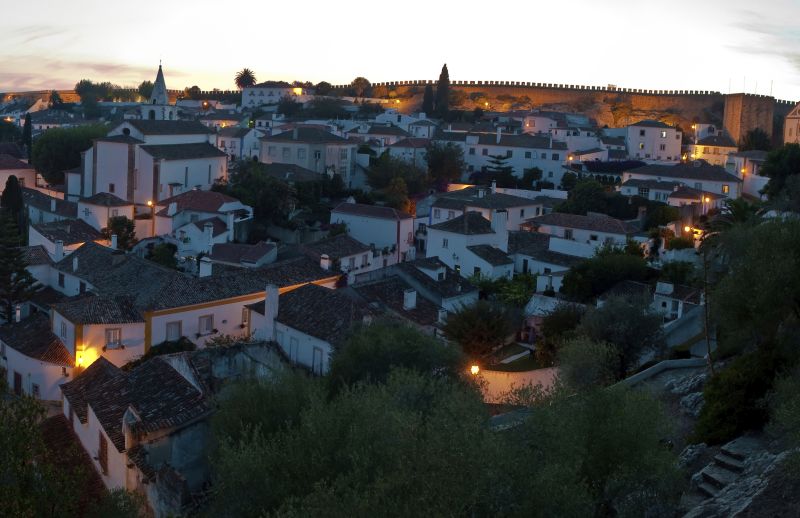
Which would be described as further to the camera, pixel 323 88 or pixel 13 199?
pixel 323 88

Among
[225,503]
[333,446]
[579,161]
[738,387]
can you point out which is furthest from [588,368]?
[579,161]

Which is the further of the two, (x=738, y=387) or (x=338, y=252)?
(x=338, y=252)

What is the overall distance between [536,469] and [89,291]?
813 inches

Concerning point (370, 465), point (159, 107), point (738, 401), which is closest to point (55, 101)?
point (159, 107)

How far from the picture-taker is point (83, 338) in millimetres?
21969

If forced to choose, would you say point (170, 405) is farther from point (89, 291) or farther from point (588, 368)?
point (89, 291)

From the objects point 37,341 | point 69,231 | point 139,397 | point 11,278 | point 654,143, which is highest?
point 654,143

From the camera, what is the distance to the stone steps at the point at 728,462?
40.2ft

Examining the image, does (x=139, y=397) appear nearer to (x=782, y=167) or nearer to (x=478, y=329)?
(x=478, y=329)

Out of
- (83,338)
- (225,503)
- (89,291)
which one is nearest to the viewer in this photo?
(225,503)

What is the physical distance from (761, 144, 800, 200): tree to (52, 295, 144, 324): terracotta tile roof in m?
24.2

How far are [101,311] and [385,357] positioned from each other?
961 cm

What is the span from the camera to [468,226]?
1228 inches

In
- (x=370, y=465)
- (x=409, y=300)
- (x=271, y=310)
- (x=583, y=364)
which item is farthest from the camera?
(x=409, y=300)
